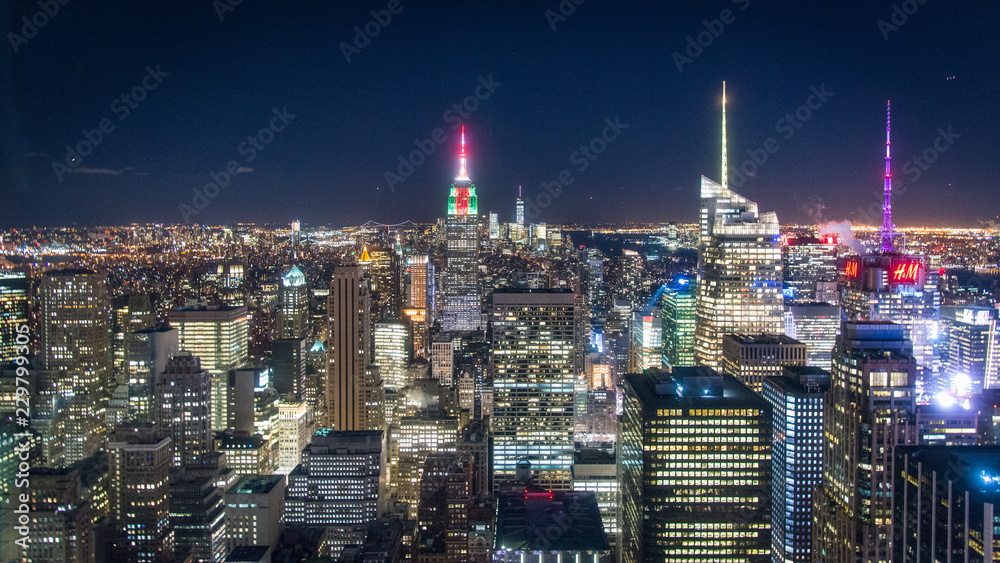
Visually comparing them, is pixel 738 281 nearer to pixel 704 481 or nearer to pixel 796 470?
pixel 796 470

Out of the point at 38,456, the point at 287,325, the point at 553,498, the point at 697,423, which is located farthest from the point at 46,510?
the point at 287,325

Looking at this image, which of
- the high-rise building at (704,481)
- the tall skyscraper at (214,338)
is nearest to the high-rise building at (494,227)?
the tall skyscraper at (214,338)

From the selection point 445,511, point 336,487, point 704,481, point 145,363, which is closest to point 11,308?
point 145,363

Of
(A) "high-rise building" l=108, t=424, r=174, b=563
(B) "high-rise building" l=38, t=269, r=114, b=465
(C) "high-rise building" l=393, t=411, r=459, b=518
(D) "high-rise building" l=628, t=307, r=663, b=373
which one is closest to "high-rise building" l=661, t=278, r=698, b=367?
(D) "high-rise building" l=628, t=307, r=663, b=373

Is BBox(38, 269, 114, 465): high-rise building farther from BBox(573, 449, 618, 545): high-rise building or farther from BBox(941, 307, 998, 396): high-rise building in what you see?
BBox(941, 307, 998, 396): high-rise building

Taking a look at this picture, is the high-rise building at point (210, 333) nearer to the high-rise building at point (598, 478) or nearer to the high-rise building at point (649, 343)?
the high-rise building at point (598, 478)

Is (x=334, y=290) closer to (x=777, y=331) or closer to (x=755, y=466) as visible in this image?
(x=777, y=331)
